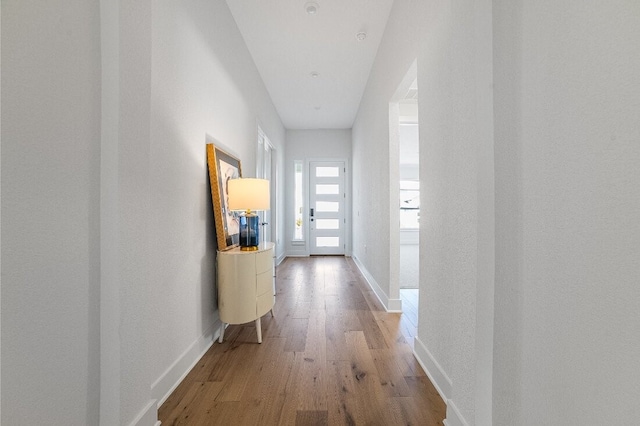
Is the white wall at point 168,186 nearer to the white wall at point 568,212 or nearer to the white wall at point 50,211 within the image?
the white wall at point 50,211

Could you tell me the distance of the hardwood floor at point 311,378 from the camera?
4.49 ft

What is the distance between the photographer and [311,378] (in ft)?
5.47

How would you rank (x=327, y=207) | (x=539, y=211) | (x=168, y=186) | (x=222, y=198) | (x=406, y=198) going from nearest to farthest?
(x=539, y=211) → (x=168, y=186) → (x=222, y=198) → (x=327, y=207) → (x=406, y=198)

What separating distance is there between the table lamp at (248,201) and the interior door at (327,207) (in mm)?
4152

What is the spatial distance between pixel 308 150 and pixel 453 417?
5.79 m

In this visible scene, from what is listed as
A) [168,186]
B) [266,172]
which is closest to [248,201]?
[168,186]

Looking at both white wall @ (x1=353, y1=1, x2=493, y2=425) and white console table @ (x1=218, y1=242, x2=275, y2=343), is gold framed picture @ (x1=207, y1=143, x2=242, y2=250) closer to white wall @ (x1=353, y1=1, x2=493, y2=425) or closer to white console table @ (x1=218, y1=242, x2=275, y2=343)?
white console table @ (x1=218, y1=242, x2=275, y2=343)

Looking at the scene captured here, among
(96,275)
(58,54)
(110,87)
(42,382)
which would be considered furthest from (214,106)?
(42,382)

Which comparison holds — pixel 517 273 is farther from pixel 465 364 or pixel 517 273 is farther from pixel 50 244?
pixel 50 244

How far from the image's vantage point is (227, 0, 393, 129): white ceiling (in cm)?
259

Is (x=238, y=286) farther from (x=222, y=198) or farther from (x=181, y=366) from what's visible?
(x=222, y=198)

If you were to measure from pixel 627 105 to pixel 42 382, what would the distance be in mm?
→ 1811

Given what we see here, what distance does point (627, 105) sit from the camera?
598mm

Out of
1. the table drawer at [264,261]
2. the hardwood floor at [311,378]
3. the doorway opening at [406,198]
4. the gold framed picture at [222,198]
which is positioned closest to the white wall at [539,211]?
the hardwood floor at [311,378]
